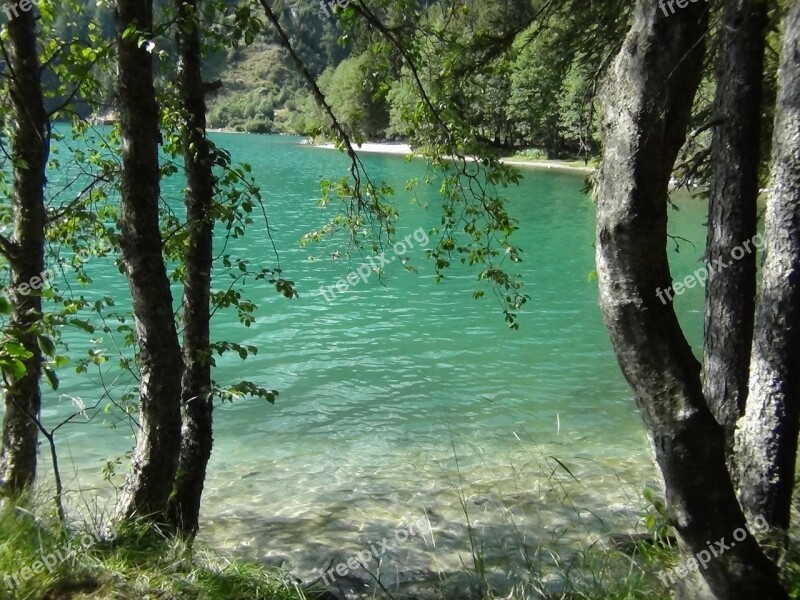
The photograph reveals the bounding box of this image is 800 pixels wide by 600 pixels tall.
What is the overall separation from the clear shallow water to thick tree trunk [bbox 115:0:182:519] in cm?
48

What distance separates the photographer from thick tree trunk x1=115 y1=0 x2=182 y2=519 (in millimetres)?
4008

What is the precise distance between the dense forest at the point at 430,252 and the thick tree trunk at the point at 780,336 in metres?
0.01

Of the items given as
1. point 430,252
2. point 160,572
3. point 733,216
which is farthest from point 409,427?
point 160,572

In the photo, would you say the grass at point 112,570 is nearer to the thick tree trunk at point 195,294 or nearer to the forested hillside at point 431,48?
the thick tree trunk at point 195,294

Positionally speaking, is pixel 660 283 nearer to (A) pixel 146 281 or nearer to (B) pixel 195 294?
(A) pixel 146 281

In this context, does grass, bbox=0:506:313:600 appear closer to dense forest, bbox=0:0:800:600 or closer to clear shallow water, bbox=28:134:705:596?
dense forest, bbox=0:0:800:600

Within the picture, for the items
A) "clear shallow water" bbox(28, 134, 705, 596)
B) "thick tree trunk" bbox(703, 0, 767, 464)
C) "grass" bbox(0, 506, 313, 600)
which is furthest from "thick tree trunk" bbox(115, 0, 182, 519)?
"thick tree trunk" bbox(703, 0, 767, 464)

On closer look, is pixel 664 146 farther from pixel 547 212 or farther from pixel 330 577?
pixel 547 212

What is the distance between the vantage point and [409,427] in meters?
10.4

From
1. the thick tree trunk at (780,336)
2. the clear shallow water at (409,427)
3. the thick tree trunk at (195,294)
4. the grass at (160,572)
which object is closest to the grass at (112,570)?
the grass at (160,572)

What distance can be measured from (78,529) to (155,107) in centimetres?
247

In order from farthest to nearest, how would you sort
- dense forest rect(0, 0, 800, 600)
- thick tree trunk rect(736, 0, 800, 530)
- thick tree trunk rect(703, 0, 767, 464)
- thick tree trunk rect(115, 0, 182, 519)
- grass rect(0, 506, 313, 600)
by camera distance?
1. thick tree trunk rect(703, 0, 767, 464)
2. thick tree trunk rect(736, 0, 800, 530)
3. thick tree trunk rect(115, 0, 182, 519)
4. grass rect(0, 506, 313, 600)
5. dense forest rect(0, 0, 800, 600)

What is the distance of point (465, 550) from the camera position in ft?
18.5

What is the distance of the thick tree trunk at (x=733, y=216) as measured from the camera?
534 cm
